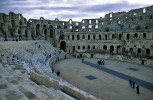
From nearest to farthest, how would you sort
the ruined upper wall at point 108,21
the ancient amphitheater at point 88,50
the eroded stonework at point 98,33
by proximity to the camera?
the ancient amphitheater at point 88,50 → the eroded stonework at point 98,33 → the ruined upper wall at point 108,21

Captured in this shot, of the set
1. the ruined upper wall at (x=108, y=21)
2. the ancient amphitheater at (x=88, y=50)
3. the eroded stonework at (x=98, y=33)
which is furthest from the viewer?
the ruined upper wall at (x=108, y=21)

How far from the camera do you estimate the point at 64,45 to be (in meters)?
51.8

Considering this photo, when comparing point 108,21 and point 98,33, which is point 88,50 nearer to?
point 98,33

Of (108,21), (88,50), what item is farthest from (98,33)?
(108,21)

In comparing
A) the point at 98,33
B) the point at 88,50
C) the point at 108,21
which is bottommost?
the point at 88,50

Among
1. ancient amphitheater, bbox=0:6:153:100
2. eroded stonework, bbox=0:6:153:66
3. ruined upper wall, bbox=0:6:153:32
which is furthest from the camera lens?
ruined upper wall, bbox=0:6:153:32

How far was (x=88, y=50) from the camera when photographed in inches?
1807

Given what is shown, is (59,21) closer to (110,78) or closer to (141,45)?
(141,45)

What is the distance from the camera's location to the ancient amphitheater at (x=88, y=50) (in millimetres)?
17188

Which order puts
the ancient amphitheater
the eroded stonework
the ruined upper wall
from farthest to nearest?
the ruined upper wall, the eroded stonework, the ancient amphitheater

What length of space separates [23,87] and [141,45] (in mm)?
32635

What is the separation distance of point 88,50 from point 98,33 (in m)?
5.58

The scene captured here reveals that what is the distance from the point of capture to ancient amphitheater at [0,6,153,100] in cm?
1719

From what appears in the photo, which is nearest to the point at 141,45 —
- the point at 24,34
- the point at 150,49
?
the point at 150,49
